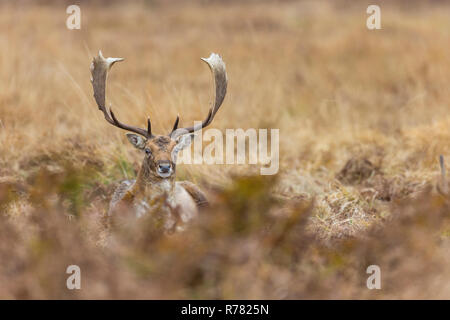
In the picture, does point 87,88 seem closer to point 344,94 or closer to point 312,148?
point 312,148

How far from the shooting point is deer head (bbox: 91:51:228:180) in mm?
4867

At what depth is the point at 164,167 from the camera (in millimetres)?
4781

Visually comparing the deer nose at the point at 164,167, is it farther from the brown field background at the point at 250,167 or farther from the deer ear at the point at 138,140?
the brown field background at the point at 250,167

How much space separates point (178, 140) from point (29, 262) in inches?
68.8

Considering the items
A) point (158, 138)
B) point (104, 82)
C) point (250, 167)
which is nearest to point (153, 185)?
point (158, 138)

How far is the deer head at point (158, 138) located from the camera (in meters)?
4.87

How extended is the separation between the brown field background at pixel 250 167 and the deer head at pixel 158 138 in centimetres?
51

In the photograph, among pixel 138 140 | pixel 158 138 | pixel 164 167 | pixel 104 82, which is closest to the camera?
pixel 164 167

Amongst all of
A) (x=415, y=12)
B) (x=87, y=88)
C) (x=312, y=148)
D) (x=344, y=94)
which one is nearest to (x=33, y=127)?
(x=87, y=88)

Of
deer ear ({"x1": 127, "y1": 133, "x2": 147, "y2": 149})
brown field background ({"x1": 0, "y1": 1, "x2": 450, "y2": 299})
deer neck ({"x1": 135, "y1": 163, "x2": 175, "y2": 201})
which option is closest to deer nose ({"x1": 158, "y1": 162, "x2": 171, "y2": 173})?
deer neck ({"x1": 135, "y1": 163, "x2": 175, "y2": 201})

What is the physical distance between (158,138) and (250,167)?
240 cm

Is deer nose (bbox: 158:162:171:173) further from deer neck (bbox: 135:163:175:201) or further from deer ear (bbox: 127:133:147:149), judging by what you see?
deer ear (bbox: 127:133:147:149)

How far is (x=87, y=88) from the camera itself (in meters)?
9.57

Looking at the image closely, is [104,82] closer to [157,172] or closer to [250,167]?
[157,172]
